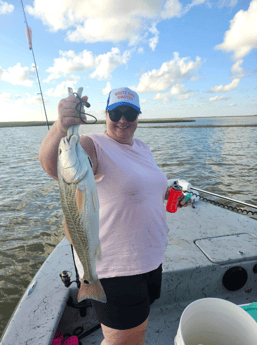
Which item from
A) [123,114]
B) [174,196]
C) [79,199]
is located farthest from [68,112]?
[174,196]

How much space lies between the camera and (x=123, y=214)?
5.24ft

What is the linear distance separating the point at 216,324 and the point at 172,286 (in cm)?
110

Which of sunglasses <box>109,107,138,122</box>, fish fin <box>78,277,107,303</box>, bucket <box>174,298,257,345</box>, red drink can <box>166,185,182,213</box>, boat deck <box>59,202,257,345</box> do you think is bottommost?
boat deck <box>59,202,257,345</box>

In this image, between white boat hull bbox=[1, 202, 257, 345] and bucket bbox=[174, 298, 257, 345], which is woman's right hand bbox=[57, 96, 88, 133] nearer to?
bucket bbox=[174, 298, 257, 345]

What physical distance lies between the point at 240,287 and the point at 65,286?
2715mm

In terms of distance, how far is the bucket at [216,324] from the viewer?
65.9 inches

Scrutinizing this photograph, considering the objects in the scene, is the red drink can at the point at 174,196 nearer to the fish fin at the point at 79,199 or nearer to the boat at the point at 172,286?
the boat at the point at 172,286

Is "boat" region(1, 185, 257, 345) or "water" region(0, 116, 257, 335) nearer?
"boat" region(1, 185, 257, 345)

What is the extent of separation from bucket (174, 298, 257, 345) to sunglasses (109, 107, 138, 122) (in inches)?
68.9

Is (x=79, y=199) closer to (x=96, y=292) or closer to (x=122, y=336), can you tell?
(x=96, y=292)

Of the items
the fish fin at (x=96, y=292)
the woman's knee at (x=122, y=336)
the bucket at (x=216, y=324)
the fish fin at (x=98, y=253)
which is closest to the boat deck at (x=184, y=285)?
the bucket at (x=216, y=324)

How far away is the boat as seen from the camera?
234cm

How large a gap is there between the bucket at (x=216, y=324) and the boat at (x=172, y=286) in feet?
2.37

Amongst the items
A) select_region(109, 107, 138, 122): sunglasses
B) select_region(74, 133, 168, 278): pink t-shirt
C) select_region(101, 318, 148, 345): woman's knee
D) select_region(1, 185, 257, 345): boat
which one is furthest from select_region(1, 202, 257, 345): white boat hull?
select_region(109, 107, 138, 122): sunglasses
